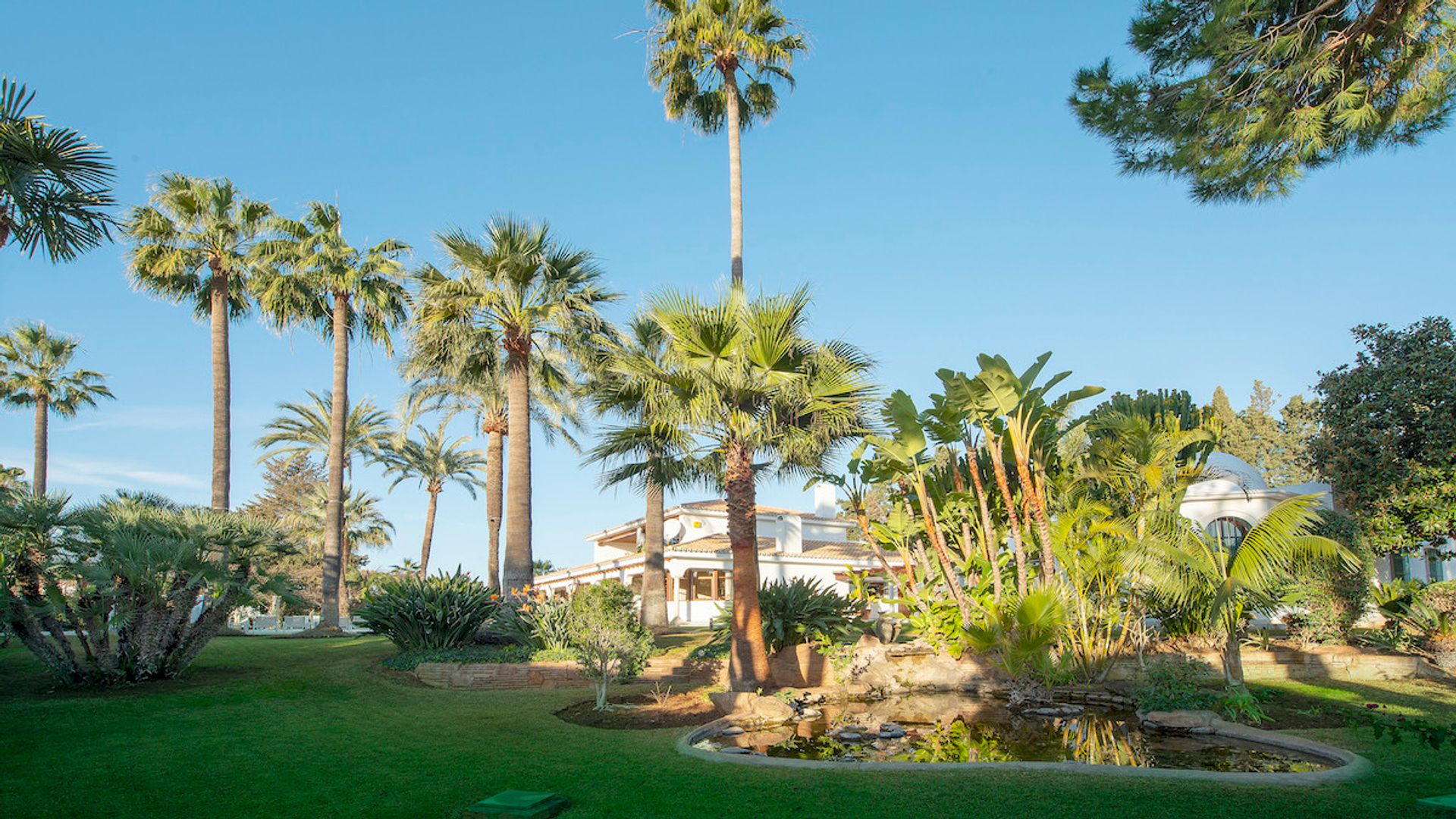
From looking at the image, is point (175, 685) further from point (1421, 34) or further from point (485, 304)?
point (1421, 34)

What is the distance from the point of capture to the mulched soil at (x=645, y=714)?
1056 cm

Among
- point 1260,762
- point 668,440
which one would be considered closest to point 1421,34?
point 1260,762

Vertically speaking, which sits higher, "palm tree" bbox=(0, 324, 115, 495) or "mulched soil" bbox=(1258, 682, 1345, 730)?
"palm tree" bbox=(0, 324, 115, 495)

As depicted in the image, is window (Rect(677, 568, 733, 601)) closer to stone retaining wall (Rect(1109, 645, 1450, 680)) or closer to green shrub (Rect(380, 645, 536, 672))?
green shrub (Rect(380, 645, 536, 672))

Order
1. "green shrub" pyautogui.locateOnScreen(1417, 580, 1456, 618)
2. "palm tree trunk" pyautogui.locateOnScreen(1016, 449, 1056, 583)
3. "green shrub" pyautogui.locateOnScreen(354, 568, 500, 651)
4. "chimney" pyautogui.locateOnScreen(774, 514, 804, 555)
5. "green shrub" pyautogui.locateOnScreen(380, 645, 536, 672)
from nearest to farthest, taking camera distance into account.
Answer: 1. "palm tree trunk" pyautogui.locateOnScreen(1016, 449, 1056, 583)
2. "green shrub" pyautogui.locateOnScreen(1417, 580, 1456, 618)
3. "green shrub" pyautogui.locateOnScreen(380, 645, 536, 672)
4. "green shrub" pyautogui.locateOnScreen(354, 568, 500, 651)
5. "chimney" pyautogui.locateOnScreen(774, 514, 804, 555)

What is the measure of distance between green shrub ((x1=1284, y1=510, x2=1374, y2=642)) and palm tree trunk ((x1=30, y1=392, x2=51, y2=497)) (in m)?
39.2

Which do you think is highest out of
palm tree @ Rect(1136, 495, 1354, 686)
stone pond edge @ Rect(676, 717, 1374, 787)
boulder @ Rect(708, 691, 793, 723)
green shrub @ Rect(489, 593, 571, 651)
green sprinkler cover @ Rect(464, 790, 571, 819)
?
palm tree @ Rect(1136, 495, 1354, 686)

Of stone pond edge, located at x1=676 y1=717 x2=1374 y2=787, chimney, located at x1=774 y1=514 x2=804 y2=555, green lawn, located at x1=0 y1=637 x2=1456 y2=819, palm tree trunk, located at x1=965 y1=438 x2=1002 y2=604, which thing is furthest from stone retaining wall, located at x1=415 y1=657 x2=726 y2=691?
chimney, located at x1=774 y1=514 x2=804 y2=555

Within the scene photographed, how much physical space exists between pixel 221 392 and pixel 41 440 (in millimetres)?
17667

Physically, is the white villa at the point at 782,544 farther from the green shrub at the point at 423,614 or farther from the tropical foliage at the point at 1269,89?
the tropical foliage at the point at 1269,89

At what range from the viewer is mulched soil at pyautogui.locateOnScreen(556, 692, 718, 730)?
34.7 ft

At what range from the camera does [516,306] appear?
18.8 meters

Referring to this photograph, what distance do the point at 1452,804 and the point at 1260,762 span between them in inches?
92.5

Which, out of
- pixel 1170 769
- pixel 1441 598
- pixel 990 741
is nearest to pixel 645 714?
pixel 990 741
